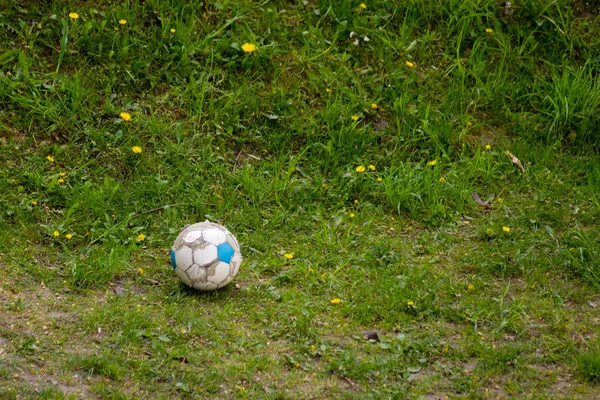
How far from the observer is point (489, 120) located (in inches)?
276

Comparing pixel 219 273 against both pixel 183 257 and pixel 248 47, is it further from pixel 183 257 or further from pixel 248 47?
pixel 248 47

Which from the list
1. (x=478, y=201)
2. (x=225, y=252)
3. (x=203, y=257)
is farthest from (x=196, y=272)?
(x=478, y=201)

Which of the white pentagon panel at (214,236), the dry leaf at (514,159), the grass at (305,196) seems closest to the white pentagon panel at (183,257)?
the white pentagon panel at (214,236)

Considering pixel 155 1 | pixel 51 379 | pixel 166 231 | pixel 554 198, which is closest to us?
pixel 51 379

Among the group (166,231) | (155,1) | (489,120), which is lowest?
(166,231)

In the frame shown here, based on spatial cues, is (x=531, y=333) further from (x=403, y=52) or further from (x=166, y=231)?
(x=403, y=52)

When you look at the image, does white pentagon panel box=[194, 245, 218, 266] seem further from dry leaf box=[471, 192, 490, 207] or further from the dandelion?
the dandelion

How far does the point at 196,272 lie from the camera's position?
4887 millimetres

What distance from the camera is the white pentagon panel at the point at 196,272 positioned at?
4875 mm

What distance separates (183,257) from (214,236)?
0.74 feet

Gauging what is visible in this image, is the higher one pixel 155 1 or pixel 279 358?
pixel 155 1

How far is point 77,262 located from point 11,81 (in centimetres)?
190

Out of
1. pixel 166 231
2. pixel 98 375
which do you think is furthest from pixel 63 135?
pixel 98 375

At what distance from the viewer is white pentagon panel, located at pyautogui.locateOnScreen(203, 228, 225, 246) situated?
491cm
